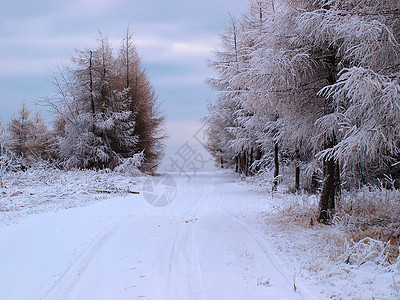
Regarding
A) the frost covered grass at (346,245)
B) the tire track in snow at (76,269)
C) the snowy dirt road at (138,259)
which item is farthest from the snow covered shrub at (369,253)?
the tire track in snow at (76,269)

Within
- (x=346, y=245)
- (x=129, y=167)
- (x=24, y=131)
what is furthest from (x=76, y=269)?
(x=24, y=131)

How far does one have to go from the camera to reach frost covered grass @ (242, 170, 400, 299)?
4.62 m

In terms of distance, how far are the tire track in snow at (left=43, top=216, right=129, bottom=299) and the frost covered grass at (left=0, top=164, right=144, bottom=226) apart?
3.54 meters

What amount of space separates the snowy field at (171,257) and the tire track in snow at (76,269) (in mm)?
17

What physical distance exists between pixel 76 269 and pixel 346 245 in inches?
197

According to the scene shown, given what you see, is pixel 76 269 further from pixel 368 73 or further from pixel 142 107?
pixel 142 107

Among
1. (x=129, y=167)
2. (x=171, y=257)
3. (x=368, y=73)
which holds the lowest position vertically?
(x=171, y=257)

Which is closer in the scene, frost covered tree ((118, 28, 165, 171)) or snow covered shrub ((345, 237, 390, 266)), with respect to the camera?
snow covered shrub ((345, 237, 390, 266))

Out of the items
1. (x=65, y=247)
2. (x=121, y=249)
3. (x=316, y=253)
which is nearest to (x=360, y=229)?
(x=316, y=253)

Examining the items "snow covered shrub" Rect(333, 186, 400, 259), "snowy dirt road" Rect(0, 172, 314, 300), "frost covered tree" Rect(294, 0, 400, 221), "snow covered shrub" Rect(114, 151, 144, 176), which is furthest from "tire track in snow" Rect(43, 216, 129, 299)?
"snow covered shrub" Rect(114, 151, 144, 176)

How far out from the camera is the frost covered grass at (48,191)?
11.1 metres

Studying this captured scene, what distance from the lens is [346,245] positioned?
584 cm

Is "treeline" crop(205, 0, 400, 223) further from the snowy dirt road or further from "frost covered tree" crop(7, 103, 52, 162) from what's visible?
"frost covered tree" crop(7, 103, 52, 162)

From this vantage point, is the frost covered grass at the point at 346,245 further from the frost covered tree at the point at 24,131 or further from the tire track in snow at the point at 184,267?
the frost covered tree at the point at 24,131
